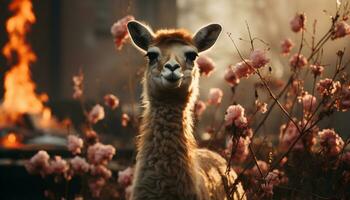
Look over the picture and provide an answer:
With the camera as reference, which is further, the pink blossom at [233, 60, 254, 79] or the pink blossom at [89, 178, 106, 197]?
the pink blossom at [89, 178, 106, 197]

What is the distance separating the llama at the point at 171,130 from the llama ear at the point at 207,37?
4 centimetres

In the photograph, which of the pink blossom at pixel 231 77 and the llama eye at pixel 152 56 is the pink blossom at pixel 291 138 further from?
the llama eye at pixel 152 56

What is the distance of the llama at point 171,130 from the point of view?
6965 millimetres

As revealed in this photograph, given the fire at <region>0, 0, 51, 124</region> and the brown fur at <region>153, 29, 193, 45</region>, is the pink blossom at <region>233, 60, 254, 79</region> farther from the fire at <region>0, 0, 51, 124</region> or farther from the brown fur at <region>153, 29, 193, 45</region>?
the fire at <region>0, 0, 51, 124</region>

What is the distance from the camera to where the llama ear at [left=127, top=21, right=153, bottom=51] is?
8.00 metres

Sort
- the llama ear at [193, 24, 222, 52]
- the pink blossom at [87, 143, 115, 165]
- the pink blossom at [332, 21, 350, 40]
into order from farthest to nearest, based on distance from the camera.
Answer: the pink blossom at [87, 143, 115, 165], the llama ear at [193, 24, 222, 52], the pink blossom at [332, 21, 350, 40]

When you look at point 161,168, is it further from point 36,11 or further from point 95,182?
point 36,11

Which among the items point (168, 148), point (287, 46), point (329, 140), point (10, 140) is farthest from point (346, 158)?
point (10, 140)

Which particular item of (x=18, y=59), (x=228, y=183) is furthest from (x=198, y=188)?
(x=18, y=59)

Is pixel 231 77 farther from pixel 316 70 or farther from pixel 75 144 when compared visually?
pixel 75 144

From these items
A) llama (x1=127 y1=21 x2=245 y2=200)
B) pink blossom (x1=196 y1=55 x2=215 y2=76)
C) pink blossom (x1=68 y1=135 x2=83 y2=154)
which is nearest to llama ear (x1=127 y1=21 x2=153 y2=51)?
llama (x1=127 y1=21 x2=245 y2=200)

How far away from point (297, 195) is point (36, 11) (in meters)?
Answer: 30.6

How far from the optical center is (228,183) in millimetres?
8094

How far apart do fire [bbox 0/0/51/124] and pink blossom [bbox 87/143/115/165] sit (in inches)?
671
